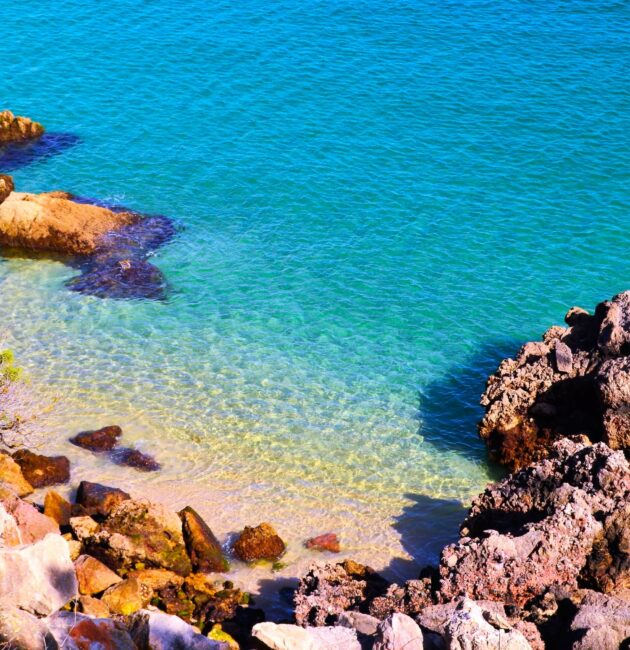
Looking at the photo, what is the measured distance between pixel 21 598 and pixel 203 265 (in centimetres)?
1898

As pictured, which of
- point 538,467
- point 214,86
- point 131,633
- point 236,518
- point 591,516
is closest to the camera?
point 131,633

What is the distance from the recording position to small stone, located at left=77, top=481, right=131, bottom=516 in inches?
860

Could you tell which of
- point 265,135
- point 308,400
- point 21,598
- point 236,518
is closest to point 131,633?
point 21,598

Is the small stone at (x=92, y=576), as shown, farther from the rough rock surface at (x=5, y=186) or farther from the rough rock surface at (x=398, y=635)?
the rough rock surface at (x=5, y=186)

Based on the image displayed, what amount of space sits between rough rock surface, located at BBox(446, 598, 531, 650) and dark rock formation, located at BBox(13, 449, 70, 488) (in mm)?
11591

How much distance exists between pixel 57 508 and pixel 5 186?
19.9m

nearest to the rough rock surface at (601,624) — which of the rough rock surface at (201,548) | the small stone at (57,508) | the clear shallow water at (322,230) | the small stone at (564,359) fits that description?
the clear shallow water at (322,230)

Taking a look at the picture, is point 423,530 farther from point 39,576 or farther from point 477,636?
point 39,576

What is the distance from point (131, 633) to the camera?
16.4 metres

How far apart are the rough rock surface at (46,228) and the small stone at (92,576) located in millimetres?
17240

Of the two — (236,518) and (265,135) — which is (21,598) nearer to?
(236,518)

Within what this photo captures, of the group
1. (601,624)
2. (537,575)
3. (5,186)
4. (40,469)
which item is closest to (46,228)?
(5,186)

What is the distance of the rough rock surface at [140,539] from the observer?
784 inches

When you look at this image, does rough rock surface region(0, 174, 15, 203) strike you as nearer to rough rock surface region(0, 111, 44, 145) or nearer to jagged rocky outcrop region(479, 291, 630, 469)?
rough rock surface region(0, 111, 44, 145)
